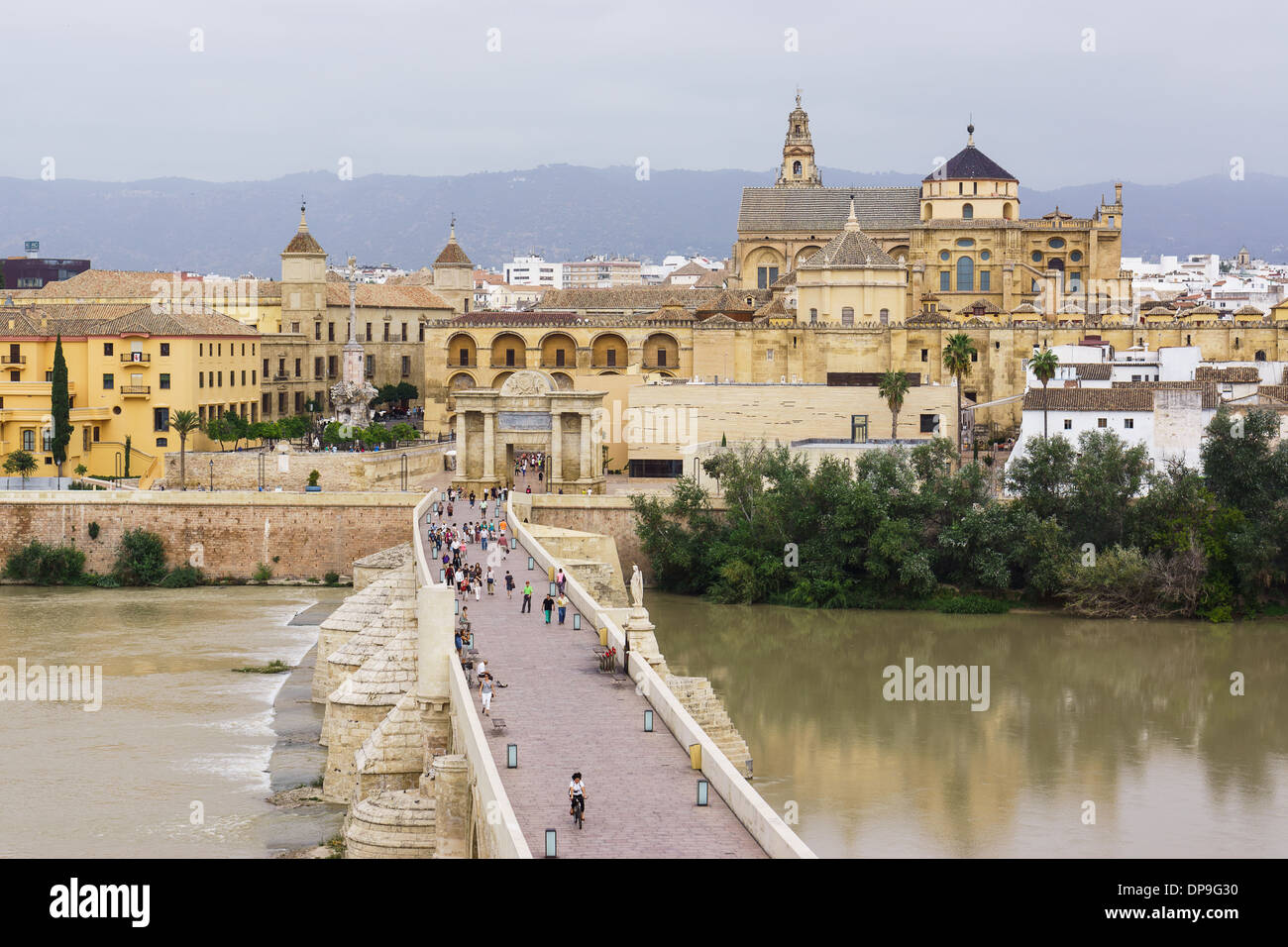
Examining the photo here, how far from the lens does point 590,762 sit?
21.0 m

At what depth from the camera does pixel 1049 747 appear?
33.5m

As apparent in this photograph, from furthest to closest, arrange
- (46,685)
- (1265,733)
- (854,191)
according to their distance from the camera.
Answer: (854,191)
(46,685)
(1265,733)

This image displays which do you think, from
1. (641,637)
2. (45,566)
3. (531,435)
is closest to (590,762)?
(641,637)

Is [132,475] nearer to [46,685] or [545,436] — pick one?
[545,436]

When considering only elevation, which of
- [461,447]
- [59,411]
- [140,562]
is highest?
[59,411]

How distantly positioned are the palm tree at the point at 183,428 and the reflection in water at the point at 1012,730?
21.3 m

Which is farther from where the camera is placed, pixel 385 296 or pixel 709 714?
pixel 385 296

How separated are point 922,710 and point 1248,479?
56.1ft

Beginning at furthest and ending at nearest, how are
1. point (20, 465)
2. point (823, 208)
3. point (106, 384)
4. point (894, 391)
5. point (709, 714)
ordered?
1. point (823, 208)
2. point (106, 384)
3. point (20, 465)
4. point (894, 391)
5. point (709, 714)

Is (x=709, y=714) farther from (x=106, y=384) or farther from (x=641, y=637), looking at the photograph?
(x=106, y=384)

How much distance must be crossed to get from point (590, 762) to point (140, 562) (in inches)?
1477

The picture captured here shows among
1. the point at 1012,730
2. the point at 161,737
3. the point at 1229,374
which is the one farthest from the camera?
the point at 1229,374

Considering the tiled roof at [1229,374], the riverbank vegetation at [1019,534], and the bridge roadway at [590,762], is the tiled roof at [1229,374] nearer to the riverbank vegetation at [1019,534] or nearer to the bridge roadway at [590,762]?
the riverbank vegetation at [1019,534]
